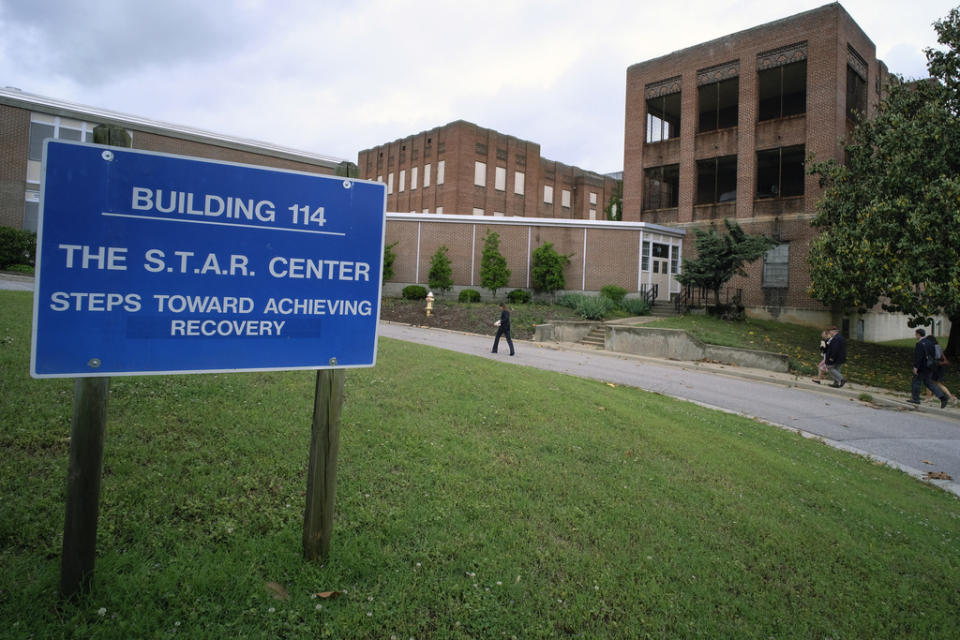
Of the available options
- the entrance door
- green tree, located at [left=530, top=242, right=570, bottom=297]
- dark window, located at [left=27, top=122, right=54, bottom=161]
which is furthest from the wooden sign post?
dark window, located at [left=27, top=122, right=54, bottom=161]

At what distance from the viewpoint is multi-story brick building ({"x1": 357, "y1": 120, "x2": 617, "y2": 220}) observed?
45875mm

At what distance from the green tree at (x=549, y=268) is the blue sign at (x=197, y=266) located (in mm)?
28032

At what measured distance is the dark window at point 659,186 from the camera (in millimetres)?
35562

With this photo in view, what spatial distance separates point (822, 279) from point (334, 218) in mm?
21366

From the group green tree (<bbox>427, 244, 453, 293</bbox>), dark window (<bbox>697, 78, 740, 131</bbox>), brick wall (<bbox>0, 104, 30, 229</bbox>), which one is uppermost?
dark window (<bbox>697, 78, 740, 131</bbox>)

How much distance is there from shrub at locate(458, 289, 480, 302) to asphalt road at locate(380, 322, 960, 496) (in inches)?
450

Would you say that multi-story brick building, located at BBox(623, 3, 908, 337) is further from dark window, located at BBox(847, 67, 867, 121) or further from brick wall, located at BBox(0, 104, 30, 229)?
brick wall, located at BBox(0, 104, 30, 229)

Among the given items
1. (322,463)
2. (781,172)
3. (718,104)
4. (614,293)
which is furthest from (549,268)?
(322,463)

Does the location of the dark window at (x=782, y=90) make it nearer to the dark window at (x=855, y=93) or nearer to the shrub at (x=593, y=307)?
the dark window at (x=855, y=93)

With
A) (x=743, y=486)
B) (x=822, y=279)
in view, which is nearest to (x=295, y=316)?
(x=743, y=486)

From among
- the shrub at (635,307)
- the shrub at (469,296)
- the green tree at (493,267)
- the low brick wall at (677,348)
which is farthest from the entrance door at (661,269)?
the low brick wall at (677,348)

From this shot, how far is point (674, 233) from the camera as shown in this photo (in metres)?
33.1

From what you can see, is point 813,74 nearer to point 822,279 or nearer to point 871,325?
point 871,325

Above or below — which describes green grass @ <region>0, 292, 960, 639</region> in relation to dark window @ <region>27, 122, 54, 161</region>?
below
